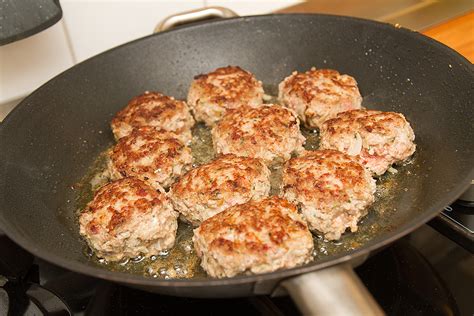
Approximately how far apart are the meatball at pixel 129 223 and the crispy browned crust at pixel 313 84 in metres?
0.65

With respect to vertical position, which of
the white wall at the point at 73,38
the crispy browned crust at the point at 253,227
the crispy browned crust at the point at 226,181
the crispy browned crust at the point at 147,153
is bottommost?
the crispy browned crust at the point at 147,153

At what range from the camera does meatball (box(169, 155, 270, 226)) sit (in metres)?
1.60

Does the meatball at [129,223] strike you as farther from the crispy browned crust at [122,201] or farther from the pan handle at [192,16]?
the pan handle at [192,16]

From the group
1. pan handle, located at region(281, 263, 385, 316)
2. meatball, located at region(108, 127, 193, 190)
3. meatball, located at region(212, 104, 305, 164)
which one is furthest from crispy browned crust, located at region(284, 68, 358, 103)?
pan handle, located at region(281, 263, 385, 316)

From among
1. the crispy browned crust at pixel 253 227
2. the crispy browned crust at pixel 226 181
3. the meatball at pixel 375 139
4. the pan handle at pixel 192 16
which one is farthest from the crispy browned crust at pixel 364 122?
the pan handle at pixel 192 16

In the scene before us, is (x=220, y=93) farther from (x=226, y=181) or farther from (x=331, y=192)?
(x=331, y=192)

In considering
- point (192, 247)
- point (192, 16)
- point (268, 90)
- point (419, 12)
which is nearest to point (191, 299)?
point (192, 247)

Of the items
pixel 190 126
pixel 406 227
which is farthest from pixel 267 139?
pixel 406 227

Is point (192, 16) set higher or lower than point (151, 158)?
higher

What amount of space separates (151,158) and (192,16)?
670mm

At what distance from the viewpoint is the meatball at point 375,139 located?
1.73 metres

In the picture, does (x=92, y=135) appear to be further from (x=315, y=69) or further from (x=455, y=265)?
(x=455, y=265)

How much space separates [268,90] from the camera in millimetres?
2195

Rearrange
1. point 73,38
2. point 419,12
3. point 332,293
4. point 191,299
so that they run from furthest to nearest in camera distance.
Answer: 1. point 419,12
2. point 73,38
3. point 191,299
4. point 332,293
